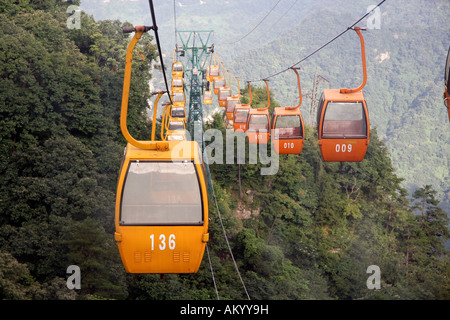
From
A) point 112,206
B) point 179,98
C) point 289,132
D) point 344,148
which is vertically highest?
point 179,98

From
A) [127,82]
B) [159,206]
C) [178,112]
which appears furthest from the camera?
[178,112]

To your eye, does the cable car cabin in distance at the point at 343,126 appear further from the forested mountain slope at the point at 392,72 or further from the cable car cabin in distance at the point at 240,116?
the forested mountain slope at the point at 392,72

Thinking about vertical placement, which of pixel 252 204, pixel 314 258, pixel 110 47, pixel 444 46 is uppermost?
pixel 444 46

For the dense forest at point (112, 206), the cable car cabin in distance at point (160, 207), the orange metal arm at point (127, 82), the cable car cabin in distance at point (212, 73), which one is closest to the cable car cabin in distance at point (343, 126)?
the cable car cabin in distance at point (160, 207)

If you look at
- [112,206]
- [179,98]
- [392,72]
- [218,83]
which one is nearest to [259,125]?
[112,206]

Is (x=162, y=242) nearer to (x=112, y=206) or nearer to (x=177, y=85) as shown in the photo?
(x=112, y=206)
